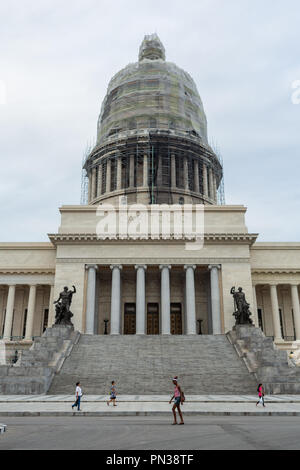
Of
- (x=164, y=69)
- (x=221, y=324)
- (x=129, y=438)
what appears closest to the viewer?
(x=129, y=438)

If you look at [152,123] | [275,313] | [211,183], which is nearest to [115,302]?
[275,313]

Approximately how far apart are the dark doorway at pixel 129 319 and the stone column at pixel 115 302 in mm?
3856

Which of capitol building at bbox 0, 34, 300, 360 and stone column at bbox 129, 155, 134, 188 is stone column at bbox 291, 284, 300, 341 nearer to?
capitol building at bbox 0, 34, 300, 360

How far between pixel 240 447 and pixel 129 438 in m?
2.54

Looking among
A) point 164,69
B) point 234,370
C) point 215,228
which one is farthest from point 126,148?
point 234,370

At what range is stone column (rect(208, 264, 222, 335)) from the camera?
131ft

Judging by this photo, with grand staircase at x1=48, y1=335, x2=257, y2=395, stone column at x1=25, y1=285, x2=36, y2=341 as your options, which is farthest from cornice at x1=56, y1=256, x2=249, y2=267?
grand staircase at x1=48, y1=335, x2=257, y2=395

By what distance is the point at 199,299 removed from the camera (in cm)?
4531

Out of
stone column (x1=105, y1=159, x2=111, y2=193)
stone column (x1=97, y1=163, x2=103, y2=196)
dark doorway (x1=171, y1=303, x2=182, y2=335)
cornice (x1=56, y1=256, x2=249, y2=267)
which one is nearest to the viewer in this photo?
cornice (x1=56, y1=256, x2=249, y2=267)

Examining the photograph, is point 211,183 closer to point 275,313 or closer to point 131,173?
point 131,173

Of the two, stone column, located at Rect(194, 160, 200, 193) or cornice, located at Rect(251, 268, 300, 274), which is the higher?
stone column, located at Rect(194, 160, 200, 193)

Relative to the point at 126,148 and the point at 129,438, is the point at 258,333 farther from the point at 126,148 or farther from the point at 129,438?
the point at 126,148

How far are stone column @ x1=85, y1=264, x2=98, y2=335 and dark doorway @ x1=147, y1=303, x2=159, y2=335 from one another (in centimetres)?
659

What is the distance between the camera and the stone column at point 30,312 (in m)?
42.8
